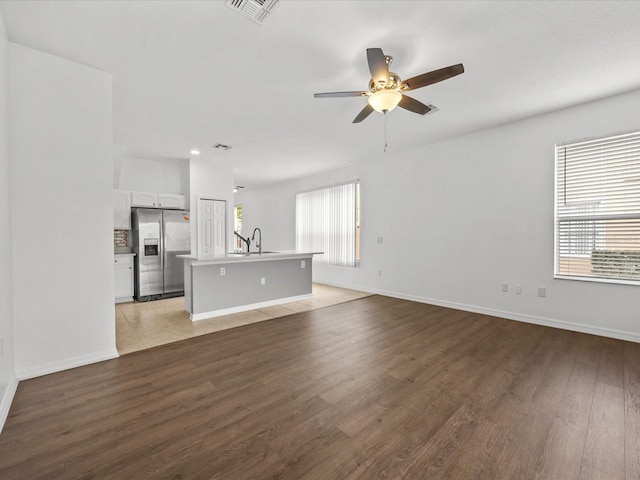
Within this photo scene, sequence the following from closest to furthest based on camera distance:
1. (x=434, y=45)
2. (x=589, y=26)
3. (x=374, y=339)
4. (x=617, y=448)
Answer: (x=617, y=448) < (x=589, y=26) < (x=434, y=45) < (x=374, y=339)

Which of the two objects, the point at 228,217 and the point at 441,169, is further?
the point at 228,217

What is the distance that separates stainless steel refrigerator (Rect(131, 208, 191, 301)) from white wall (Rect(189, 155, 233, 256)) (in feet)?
0.67

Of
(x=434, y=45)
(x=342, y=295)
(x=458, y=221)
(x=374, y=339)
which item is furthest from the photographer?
(x=342, y=295)

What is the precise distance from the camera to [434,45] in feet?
7.91

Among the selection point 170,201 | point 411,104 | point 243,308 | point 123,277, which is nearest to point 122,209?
point 170,201

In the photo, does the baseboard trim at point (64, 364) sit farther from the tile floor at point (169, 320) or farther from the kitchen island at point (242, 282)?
the kitchen island at point (242, 282)

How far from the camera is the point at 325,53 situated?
8.25 feet

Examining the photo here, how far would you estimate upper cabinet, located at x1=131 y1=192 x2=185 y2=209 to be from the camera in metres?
5.60

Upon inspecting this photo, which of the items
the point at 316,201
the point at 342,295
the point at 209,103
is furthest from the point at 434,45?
the point at 316,201

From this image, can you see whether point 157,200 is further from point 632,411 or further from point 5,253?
point 632,411

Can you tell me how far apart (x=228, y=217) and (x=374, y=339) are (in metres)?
4.43

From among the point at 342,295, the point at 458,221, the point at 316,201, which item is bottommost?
the point at 342,295

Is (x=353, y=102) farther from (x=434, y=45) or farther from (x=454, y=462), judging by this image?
(x=454, y=462)

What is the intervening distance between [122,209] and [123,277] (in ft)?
4.26
